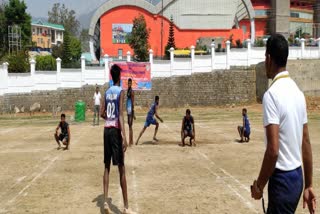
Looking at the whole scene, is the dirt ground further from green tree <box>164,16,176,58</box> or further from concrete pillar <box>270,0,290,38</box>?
concrete pillar <box>270,0,290,38</box>

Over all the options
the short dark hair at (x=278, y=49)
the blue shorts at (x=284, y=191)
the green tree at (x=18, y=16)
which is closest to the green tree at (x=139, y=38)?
the green tree at (x=18, y=16)

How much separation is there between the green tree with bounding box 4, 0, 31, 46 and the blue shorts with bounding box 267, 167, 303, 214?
6132 centimetres

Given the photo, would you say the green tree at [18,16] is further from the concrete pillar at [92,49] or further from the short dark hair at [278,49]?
the short dark hair at [278,49]

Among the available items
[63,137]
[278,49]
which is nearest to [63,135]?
[63,137]

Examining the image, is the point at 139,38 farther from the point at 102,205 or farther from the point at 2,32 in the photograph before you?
the point at 102,205

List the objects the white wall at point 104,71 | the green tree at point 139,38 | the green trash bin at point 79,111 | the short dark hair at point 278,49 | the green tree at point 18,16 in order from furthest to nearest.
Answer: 1. the green tree at point 18,16
2. the green tree at point 139,38
3. the white wall at point 104,71
4. the green trash bin at point 79,111
5. the short dark hair at point 278,49

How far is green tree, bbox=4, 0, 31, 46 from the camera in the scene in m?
61.4

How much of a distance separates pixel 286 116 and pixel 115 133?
11.9ft

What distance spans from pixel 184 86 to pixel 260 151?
75.7 feet

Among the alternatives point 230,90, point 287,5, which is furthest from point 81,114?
point 287,5

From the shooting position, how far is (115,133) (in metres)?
6.55

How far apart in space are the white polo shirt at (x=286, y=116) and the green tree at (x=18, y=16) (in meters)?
61.2

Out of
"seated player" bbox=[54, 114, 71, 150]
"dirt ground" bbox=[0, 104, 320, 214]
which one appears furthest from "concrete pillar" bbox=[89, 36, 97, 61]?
"seated player" bbox=[54, 114, 71, 150]

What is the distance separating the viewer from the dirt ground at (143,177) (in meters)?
6.86
